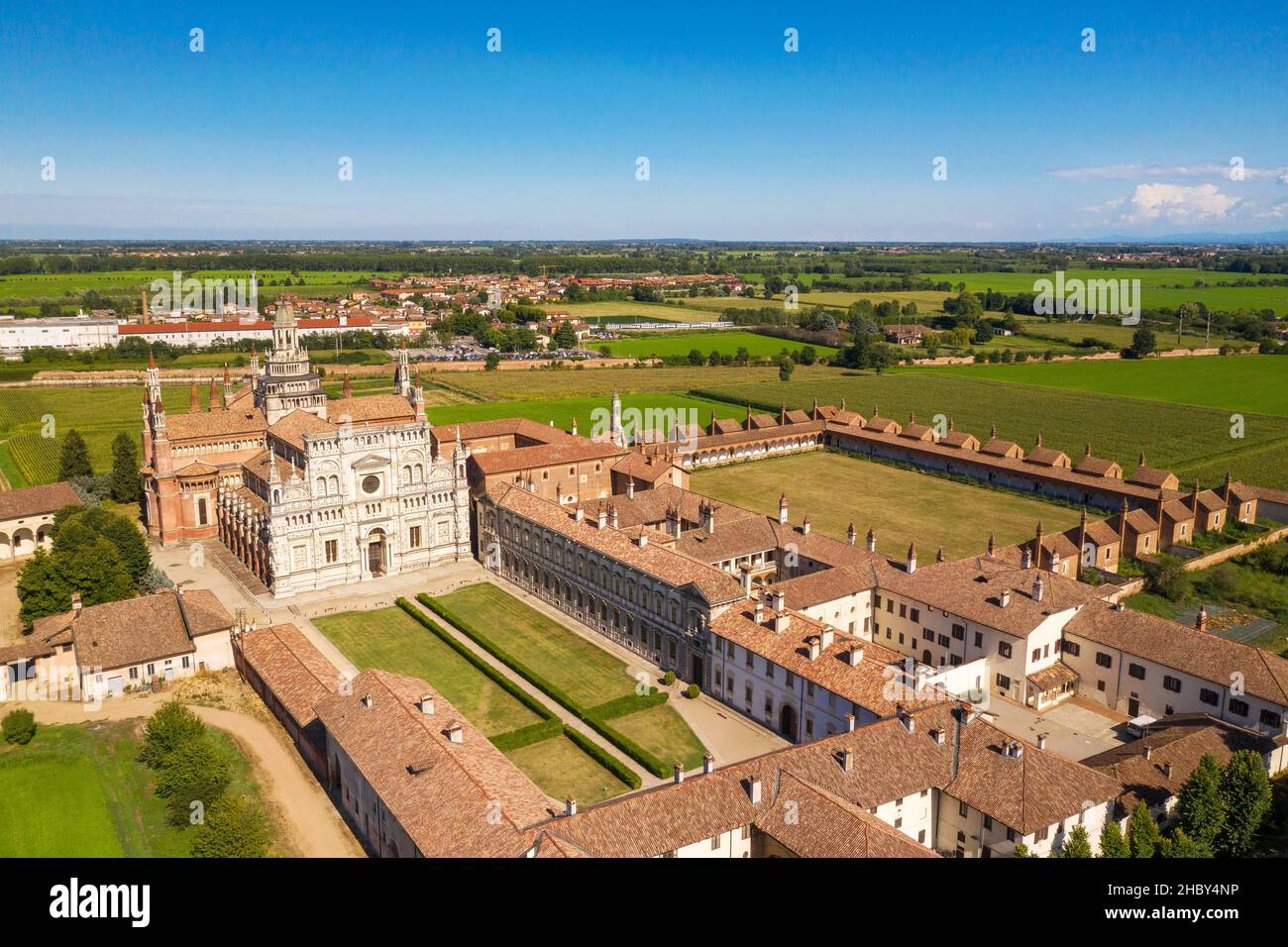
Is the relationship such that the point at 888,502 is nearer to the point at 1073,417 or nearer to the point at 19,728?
the point at 1073,417

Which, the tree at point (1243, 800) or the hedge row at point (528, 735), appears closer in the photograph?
the tree at point (1243, 800)

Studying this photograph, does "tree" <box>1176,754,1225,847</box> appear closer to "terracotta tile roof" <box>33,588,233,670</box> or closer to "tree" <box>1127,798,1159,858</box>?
"tree" <box>1127,798,1159,858</box>

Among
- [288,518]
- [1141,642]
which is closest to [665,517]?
[288,518]

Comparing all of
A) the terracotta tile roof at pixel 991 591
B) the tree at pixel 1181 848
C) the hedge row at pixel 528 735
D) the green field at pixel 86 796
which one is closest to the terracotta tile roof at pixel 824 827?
the tree at pixel 1181 848

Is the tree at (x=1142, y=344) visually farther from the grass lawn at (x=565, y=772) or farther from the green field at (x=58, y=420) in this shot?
the grass lawn at (x=565, y=772)
